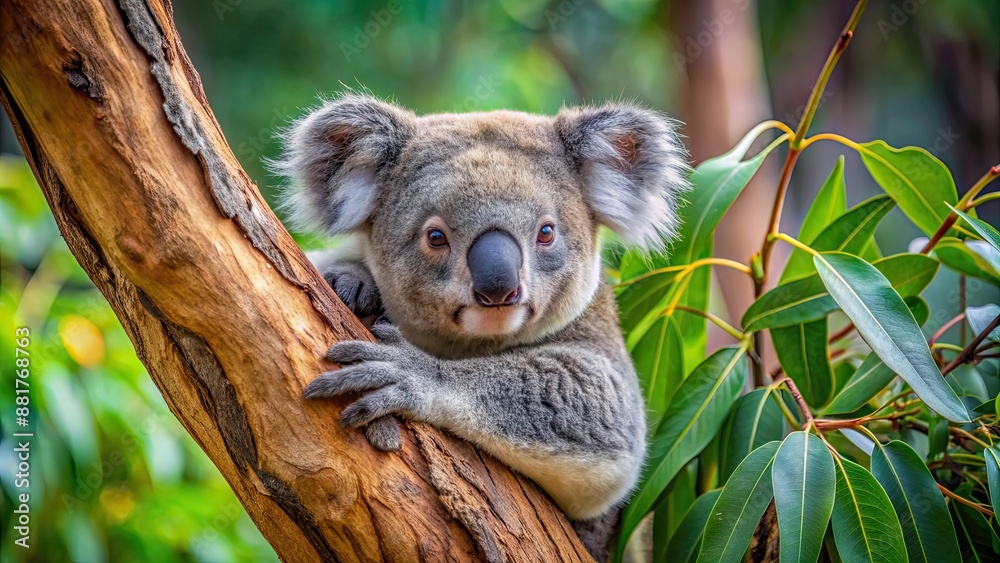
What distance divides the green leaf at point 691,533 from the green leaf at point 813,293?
585 millimetres

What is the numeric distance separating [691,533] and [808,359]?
0.73 metres

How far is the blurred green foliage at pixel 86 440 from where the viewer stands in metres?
3.28

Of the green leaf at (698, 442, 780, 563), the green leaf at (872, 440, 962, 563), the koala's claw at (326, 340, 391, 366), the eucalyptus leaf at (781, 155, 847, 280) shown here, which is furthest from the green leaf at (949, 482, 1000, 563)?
the koala's claw at (326, 340, 391, 366)

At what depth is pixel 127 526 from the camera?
3.59 meters

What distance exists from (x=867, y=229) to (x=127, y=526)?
11.0 feet

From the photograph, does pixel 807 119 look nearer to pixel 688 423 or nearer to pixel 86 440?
pixel 688 423

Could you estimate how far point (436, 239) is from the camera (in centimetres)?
232

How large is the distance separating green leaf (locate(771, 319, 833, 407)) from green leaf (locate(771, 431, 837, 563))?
0.59 metres

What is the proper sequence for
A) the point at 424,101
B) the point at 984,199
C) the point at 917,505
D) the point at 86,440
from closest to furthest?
the point at 917,505
the point at 984,199
the point at 86,440
the point at 424,101

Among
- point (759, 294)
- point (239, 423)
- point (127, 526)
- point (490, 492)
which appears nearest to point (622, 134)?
point (759, 294)

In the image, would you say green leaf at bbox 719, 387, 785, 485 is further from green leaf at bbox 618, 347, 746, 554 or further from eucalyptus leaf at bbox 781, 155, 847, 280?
eucalyptus leaf at bbox 781, 155, 847, 280

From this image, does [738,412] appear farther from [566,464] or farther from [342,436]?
[342,436]

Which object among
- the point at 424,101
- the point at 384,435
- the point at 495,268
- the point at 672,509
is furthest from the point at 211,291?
the point at 424,101

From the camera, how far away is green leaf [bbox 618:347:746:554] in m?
2.50
